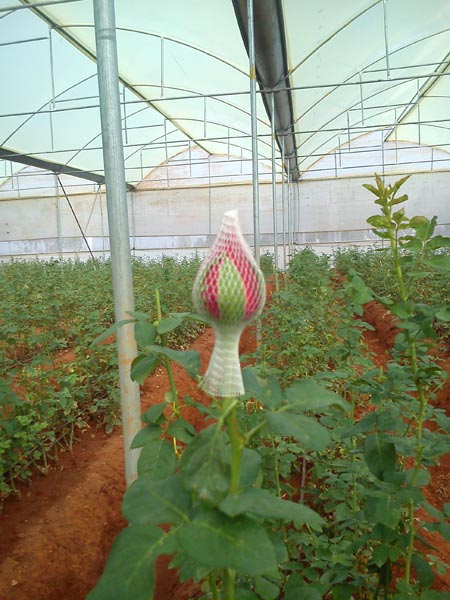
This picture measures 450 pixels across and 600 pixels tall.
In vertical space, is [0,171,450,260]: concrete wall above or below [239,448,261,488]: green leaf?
above

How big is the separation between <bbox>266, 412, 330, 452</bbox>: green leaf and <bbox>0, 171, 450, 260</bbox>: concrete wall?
1568cm

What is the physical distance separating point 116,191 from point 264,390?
1.06 m

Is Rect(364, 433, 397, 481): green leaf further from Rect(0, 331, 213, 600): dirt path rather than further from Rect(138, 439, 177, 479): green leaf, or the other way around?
Rect(0, 331, 213, 600): dirt path

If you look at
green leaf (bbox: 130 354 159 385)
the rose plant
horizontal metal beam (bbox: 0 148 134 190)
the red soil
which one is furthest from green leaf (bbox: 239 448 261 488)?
horizontal metal beam (bbox: 0 148 134 190)

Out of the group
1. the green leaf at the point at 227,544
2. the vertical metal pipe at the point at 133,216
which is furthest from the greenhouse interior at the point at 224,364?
the vertical metal pipe at the point at 133,216

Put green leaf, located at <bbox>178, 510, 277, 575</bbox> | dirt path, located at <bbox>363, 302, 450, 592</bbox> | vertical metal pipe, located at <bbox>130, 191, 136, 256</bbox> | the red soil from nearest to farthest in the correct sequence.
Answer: green leaf, located at <bbox>178, 510, 277, 575</bbox>, dirt path, located at <bbox>363, 302, 450, 592</bbox>, the red soil, vertical metal pipe, located at <bbox>130, 191, 136, 256</bbox>

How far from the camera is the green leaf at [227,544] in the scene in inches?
20.8

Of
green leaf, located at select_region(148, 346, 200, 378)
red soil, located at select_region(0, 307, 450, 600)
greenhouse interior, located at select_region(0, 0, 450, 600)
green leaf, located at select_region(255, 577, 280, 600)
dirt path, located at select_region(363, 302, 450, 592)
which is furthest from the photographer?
red soil, located at select_region(0, 307, 450, 600)

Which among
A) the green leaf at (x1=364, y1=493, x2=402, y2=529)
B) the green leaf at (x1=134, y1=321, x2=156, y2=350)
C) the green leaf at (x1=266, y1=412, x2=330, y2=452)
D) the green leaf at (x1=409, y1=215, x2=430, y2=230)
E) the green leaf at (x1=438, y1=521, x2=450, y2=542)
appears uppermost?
the green leaf at (x1=409, y1=215, x2=430, y2=230)

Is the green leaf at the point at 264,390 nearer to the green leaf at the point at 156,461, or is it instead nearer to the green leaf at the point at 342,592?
the green leaf at the point at 156,461

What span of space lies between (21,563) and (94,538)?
0.36 meters

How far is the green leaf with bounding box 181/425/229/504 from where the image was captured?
600 mm

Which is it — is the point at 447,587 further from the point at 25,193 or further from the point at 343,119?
the point at 25,193

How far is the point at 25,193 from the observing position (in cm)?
1766
